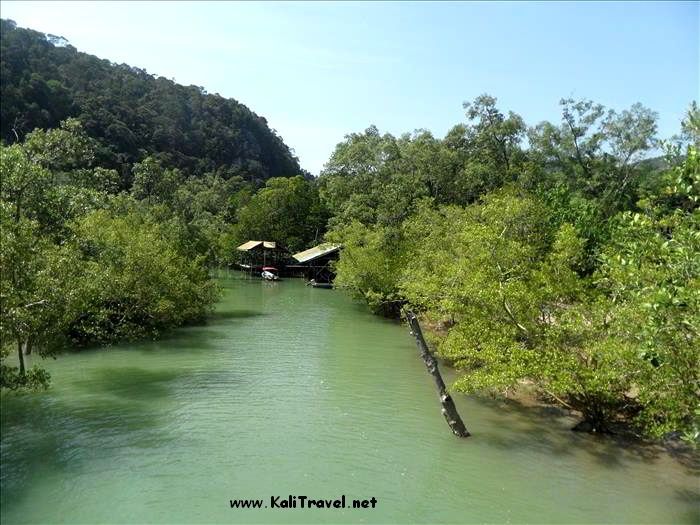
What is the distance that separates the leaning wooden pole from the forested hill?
4379 centimetres

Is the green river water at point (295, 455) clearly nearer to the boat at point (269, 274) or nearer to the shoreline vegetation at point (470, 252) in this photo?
the shoreline vegetation at point (470, 252)

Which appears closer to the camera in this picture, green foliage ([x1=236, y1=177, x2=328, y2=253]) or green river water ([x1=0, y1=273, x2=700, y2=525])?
green river water ([x1=0, y1=273, x2=700, y2=525])

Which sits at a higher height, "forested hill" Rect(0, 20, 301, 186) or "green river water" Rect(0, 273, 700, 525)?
"forested hill" Rect(0, 20, 301, 186)

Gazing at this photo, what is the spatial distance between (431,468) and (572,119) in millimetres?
33239

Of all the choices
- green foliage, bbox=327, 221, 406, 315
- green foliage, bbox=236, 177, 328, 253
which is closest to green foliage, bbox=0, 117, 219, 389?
green foliage, bbox=327, 221, 406, 315

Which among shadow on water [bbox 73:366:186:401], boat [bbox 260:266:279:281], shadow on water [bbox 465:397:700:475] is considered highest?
boat [bbox 260:266:279:281]

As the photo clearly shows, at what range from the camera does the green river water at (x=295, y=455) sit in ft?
31.5

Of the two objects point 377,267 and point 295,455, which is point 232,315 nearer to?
point 377,267

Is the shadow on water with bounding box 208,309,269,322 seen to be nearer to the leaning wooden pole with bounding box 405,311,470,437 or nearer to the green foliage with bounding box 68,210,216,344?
the green foliage with bounding box 68,210,216,344

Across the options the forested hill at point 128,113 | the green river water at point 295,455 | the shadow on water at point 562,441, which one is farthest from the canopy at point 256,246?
the shadow on water at point 562,441

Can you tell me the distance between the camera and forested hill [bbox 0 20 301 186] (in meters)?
69.7

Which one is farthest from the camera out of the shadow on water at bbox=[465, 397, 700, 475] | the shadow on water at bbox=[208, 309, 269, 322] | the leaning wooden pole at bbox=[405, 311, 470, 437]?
the shadow on water at bbox=[208, 309, 269, 322]

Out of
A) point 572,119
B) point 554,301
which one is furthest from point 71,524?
point 572,119

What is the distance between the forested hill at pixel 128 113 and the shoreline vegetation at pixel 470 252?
4.52 meters
